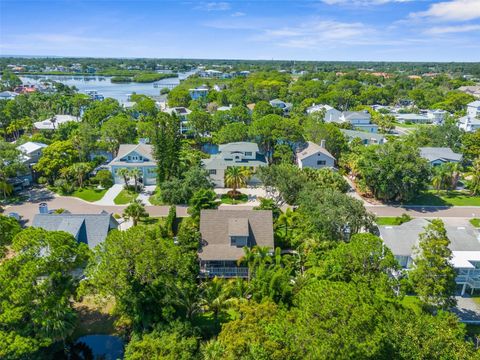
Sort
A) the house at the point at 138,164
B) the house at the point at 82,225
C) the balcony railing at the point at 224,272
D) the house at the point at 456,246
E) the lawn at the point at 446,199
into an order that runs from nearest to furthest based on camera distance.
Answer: the house at the point at 456,246 < the balcony railing at the point at 224,272 < the house at the point at 82,225 < the lawn at the point at 446,199 < the house at the point at 138,164

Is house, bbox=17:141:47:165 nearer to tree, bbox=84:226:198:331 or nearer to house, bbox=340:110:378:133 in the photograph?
tree, bbox=84:226:198:331

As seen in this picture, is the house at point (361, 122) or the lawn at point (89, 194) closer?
the lawn at point (89, 194)

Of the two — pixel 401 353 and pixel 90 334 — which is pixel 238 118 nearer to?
pixel 90 334

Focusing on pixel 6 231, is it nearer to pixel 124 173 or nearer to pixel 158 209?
pixel 158 209

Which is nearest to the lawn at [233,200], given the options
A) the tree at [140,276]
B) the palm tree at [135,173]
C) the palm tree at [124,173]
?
the palm tree at [135,173]

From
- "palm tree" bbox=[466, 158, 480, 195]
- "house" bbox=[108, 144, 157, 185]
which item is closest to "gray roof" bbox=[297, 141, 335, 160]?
"palm tree" bbox=[466, 158, 480, 195]

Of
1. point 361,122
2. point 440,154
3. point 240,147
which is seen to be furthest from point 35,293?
point 361,122

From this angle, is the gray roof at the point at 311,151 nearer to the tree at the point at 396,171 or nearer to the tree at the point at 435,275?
the tree at the point at 396,171
